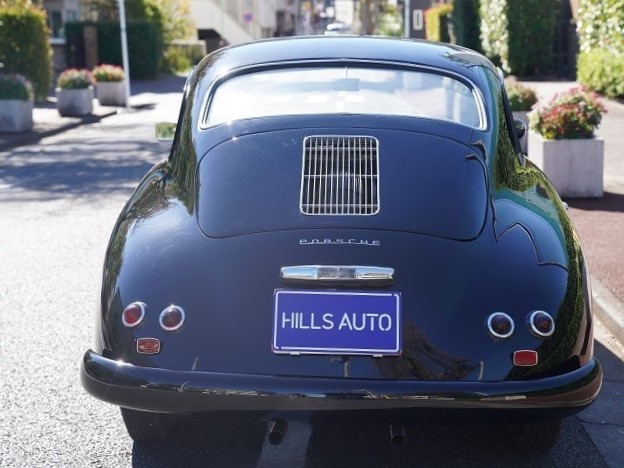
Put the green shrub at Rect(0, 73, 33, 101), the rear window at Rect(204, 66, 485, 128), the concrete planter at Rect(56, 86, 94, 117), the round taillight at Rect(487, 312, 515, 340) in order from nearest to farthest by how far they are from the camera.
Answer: the round taillight at Rect(487, 312, 515, 340)
the rear window at Rect(204, 66, 485, 128)
the green shrub at Rect(0, 73, 33, 101)
the concrete planter at Rect(56, 86, 94, 117)

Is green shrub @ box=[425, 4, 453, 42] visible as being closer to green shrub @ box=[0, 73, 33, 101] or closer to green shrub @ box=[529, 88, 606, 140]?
green shrub @ box=[0, 73, 33, 101]

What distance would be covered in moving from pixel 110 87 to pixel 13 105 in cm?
909

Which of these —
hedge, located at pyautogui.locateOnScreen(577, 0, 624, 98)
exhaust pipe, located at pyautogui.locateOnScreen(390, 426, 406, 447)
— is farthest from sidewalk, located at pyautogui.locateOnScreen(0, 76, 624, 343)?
exhaust pipe, located at pyautogui.locateOnScreen(390, 426, 406, 447)

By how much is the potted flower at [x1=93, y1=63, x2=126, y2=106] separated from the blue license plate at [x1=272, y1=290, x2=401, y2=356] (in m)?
25.5

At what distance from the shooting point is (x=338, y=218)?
3.86 metres

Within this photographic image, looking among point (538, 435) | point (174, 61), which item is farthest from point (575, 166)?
point (174, 61)

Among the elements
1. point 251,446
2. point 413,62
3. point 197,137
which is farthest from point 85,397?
point 413,62

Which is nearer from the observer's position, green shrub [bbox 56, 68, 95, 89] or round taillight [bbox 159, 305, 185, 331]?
round taillight [bbox 159, 305, 185, 331]

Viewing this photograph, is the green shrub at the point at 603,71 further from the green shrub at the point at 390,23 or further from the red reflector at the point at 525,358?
the green shrub at the point at 390,23

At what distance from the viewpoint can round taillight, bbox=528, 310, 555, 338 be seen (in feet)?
11.7

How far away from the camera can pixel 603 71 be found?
848 inches

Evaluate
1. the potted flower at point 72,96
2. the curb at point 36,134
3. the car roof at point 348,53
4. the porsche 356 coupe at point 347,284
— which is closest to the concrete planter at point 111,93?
the potted flower at point 72,96

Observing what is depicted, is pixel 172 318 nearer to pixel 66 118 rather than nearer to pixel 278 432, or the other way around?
pixel 278 432

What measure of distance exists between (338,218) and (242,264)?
0.41 meters
